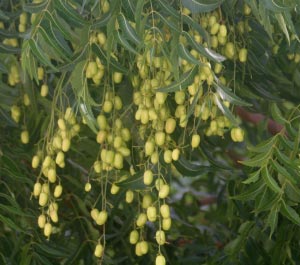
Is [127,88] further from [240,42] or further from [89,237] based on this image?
[89,237]

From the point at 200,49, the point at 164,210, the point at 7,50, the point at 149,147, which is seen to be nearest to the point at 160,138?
the point at 149,147

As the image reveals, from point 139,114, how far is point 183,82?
15cm

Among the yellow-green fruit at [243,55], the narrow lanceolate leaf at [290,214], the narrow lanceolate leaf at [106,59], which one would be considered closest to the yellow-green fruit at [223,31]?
the yellow-green fruit at [243,55]

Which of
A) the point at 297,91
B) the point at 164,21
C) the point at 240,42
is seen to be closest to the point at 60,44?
the point at 164,21

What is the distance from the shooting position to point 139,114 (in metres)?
1.55

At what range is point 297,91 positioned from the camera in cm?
251

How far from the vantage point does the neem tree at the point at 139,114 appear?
1437 millimetres

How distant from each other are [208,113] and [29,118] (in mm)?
602

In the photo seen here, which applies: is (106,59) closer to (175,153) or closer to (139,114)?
(139,114)

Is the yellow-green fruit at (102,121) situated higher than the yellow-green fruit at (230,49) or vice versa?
the yellow-green fruit at (230,49)

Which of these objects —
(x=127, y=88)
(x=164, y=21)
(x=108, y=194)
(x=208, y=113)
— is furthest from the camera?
(x=108, y=194)

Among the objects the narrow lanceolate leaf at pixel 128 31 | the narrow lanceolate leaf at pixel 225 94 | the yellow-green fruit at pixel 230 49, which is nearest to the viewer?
the narrow lanceolate leaf at pixel 128 31

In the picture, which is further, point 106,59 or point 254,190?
point 254,190

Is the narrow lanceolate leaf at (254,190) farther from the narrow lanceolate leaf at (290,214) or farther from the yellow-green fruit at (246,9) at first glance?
the yellow-green fruit at (246,9)
